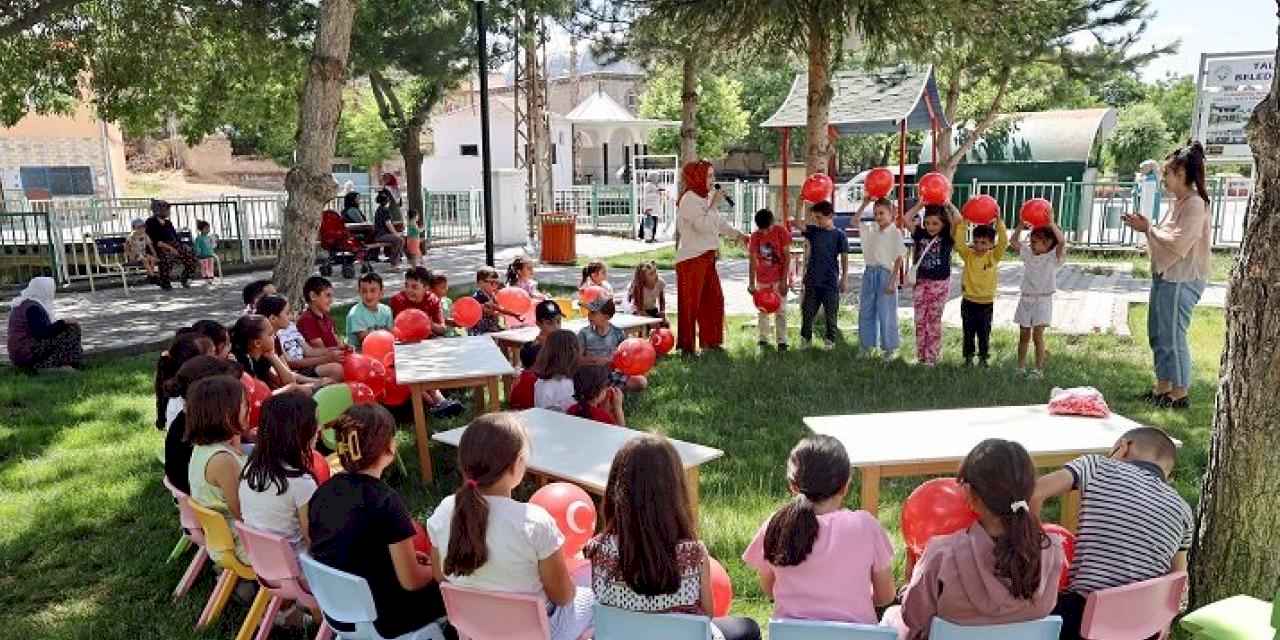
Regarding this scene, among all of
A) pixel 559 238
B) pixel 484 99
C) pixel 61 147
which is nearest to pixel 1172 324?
pixel 484 99

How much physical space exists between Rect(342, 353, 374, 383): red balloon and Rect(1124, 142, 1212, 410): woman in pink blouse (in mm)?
4914

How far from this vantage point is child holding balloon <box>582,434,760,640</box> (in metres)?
2.68

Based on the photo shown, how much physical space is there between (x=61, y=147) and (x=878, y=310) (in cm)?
3559

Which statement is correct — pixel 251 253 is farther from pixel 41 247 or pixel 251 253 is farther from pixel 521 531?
pixel 521 531

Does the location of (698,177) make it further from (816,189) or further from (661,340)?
(661,340)

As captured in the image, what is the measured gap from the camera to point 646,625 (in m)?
2.47

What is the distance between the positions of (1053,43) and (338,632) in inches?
651

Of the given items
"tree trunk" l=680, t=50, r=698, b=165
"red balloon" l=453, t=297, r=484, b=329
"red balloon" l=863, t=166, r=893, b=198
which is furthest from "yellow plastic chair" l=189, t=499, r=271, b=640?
"tree trunk" l=680, t=50, r=698, b=165

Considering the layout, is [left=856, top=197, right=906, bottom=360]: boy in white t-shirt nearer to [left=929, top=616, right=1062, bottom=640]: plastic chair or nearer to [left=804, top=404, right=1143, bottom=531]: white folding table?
[left=804, top=404, right=1143, bottom=531]: white folding table

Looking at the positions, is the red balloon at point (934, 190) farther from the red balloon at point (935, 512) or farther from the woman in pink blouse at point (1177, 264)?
the red balloon at point (935, 512)

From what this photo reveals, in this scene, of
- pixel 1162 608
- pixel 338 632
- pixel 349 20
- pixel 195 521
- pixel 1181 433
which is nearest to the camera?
pixel 1162 608

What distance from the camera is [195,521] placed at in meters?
3.73

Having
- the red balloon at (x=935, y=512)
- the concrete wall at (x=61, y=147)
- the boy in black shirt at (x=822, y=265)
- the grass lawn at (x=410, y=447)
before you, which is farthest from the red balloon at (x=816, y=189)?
the concrete wall at (x=61, y=147)

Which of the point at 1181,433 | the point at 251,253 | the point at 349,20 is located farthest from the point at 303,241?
→ the point at 251,253
